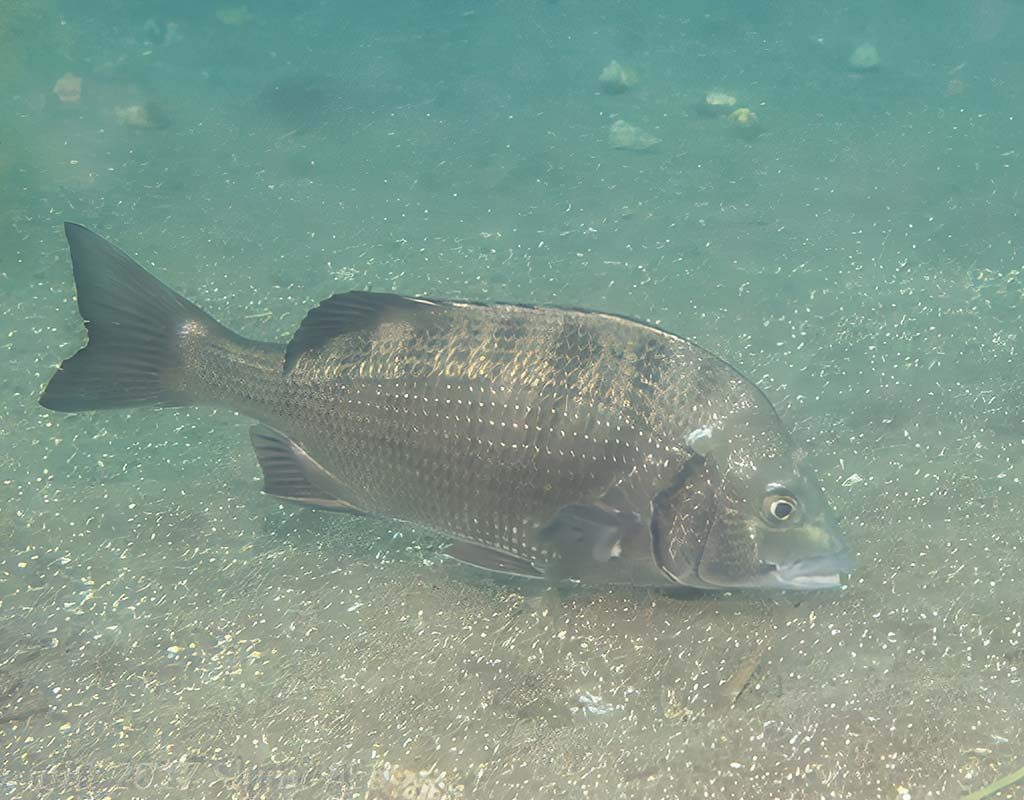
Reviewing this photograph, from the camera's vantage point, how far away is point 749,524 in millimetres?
2561

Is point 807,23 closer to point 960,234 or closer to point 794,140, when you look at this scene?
point 794,140

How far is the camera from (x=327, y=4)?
2050 centimetres

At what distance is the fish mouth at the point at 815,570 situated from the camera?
2520 millimetres

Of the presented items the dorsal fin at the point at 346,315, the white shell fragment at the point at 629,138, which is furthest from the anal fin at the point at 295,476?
the white shell fragment at the point at 629,138

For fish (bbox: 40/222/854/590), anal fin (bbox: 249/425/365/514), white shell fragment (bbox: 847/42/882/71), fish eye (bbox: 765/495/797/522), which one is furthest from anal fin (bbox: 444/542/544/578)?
white shell fragment (bbox: 847/42/882/71)

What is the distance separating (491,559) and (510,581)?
1.12 ft

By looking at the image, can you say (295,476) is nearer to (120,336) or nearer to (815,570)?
(120,336)

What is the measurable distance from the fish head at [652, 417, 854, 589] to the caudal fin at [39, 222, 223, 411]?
1.99m

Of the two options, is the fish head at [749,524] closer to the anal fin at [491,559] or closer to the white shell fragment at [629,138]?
the anal fin at [491,559]

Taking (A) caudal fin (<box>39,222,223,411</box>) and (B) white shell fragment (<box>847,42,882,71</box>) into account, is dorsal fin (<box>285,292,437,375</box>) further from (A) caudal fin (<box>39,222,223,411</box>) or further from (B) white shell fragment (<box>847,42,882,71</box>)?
(B) white shell fragment (<box>847,42,882,71</box>)

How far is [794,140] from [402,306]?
28.9 feet

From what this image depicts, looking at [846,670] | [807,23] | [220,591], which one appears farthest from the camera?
[807,23]

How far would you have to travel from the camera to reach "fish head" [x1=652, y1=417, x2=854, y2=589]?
2.54 meters

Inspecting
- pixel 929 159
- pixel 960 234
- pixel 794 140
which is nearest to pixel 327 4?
pixel 794 140
